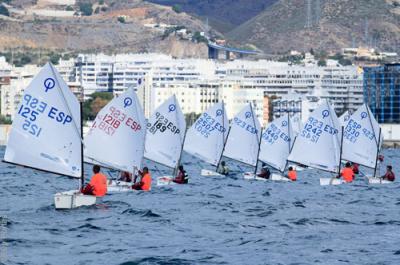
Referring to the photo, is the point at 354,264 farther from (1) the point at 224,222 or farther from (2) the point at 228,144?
(2) the point at 228,144

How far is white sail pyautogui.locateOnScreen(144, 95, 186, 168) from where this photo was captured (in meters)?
85.0

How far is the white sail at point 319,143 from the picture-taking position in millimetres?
88312

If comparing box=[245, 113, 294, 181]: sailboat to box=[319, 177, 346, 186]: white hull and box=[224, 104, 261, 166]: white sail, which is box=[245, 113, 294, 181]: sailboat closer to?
box=[224, 104, 261, 166]: white sail

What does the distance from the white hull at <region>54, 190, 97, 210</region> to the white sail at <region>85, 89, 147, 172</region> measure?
6738 millimetres

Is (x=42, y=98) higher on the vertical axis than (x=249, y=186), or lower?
higher

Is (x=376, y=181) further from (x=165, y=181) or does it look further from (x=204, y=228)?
(x=204, y=228)

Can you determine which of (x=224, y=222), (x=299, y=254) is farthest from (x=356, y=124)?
(x=299, y=254)

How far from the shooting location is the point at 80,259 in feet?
158

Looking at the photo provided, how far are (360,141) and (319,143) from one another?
21.2 feet

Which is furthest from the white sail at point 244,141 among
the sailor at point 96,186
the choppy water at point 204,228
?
the sailor at point 96,186

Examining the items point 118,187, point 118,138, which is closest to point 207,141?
point 118,187

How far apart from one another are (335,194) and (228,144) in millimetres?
20133

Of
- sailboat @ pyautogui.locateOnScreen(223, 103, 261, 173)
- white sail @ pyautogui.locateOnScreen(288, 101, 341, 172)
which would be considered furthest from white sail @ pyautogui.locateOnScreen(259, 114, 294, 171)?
white sail @ pyautogui.locateOnScreen(288, 101, 341, 172)

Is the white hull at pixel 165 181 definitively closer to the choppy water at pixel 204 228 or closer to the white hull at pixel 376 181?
the choppy water at pixel 204 228
